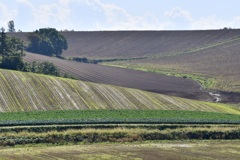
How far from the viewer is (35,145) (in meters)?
59.0

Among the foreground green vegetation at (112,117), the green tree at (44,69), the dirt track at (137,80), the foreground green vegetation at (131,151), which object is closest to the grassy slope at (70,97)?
the foreground green vegetation at (112,117)

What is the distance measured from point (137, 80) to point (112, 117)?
2144 inches

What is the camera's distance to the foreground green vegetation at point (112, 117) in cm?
7056

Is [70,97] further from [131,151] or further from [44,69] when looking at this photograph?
[44,69]

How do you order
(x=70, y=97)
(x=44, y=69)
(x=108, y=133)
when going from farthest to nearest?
(x=44, y=69) < (x=70, y=97) < (x=108, y=133)

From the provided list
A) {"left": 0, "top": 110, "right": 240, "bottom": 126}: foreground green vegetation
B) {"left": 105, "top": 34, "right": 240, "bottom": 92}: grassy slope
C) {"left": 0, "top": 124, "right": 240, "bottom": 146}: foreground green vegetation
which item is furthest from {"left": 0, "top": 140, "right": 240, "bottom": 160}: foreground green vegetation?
{"left": 105, "top": 34, "right": 240, "bottom": 92}: grassy slope

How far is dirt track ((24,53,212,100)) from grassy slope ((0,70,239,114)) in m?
17.2

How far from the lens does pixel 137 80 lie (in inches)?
5153

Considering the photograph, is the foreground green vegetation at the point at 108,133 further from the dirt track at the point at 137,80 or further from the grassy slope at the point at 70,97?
the dirt track at the point at 137,80

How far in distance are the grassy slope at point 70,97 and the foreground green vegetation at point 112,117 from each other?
412 cm

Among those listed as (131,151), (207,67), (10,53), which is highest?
(10,53)

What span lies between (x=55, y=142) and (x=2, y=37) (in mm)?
93096

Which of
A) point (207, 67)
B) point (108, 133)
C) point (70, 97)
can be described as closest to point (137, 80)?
point (70, 97)

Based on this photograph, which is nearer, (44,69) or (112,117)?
(112,117)
